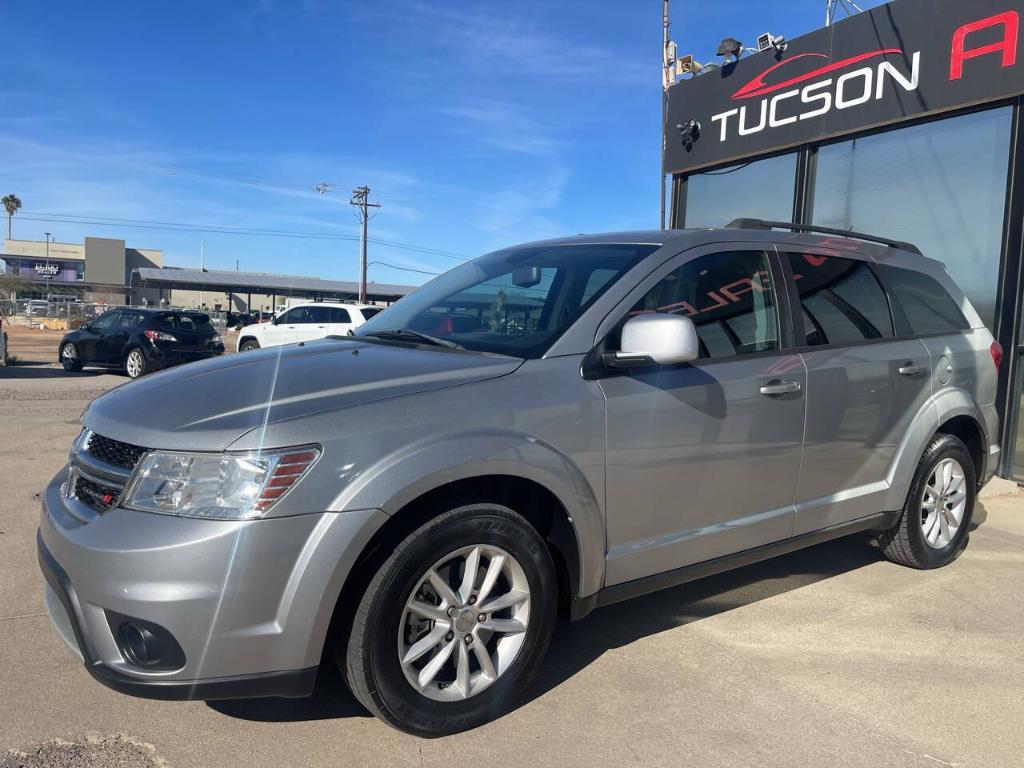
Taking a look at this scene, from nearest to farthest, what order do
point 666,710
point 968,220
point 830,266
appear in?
point 666,710 < point 830,266 < point 968,220

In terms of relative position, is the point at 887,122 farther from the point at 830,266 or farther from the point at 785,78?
the point at 830,266

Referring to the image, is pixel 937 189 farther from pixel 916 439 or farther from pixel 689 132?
pixel 916 439

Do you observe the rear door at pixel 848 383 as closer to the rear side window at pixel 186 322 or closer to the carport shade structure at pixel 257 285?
the rear side window at pixel 186 322

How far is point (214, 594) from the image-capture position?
223 centimetres

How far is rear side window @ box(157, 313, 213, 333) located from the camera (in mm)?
15188

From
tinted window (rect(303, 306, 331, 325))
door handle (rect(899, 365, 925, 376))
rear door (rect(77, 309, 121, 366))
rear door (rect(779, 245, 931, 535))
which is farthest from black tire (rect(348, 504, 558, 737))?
tinted window (rect(303, 306, 331, 325))

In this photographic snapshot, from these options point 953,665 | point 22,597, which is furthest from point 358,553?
point 953,665

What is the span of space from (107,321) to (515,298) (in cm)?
1469

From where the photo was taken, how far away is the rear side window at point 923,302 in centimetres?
431

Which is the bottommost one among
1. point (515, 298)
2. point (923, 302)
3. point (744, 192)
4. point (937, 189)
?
point (515, 298)

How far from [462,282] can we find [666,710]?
7.02 ft

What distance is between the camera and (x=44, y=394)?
11641 millimetres

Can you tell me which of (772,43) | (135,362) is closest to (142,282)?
(135,362)

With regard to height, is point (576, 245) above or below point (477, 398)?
above
